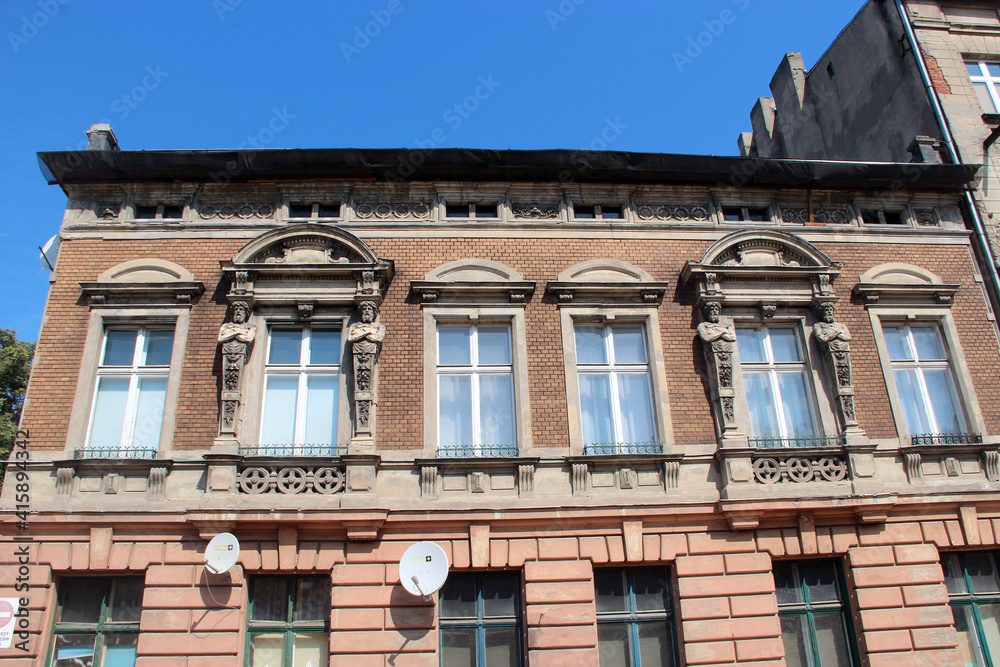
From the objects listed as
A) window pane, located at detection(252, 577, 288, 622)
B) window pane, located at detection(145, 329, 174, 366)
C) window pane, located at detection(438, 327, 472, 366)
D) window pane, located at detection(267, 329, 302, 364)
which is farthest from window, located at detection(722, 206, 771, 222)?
window pane, located at detection(145, 329, 174, 366)

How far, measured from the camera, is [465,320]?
1046 centimetres

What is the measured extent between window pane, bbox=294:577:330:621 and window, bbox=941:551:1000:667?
331 inches

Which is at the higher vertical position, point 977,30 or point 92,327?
point 977,30

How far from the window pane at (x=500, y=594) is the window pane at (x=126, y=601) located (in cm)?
438

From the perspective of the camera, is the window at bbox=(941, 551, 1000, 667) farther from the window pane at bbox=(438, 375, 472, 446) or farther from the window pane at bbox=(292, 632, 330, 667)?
the window pane at bbox=(292, 632, 330, 667)

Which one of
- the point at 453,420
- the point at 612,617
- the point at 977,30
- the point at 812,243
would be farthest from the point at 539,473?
the point at 977,30

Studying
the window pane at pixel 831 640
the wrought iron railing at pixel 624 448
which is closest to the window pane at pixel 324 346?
the wrought iron railing at pixel 624 448

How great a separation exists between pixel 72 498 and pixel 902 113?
51.9 ft

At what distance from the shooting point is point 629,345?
10625mm

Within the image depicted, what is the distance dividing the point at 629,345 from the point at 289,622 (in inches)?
239

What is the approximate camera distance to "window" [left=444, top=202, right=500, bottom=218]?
11.3m

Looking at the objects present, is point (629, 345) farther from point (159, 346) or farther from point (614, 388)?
point (159, 346)

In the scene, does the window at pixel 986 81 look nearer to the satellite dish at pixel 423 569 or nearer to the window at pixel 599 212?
the window at pixel 599 212

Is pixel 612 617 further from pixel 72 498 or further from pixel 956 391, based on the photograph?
pixel 72 498
